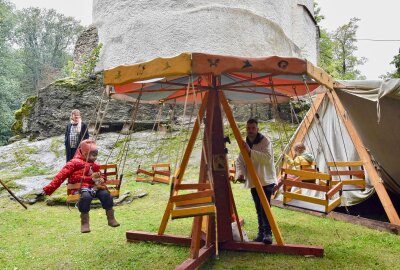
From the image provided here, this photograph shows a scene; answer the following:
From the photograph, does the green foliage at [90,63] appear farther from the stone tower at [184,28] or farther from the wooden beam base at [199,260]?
the wooden beam base at [199,260]

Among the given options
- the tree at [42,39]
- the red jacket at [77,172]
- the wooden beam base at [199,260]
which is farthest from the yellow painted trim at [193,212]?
the tree at [42,39]

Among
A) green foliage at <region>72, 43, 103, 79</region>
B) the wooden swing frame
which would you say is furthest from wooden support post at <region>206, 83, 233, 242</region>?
green foliage at <region>72, 43, 103, 79</region>

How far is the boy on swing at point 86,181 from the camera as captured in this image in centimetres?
475

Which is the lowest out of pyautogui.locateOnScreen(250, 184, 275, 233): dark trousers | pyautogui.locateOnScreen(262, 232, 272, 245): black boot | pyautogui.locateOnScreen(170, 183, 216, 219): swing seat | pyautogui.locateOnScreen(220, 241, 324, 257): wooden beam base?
pyautogui.locateOnScreen(220, 241, 324, 257): wooden beam base

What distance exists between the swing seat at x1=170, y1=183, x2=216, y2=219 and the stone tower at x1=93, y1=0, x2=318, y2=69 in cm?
1093

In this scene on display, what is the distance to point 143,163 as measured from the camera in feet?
37.3

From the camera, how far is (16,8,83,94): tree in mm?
45688

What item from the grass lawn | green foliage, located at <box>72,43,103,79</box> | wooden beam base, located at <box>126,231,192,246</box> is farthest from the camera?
green foliage, located at <box>72,43,103,79</box>

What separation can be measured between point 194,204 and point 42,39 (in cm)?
4861

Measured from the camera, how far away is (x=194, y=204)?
13.5 feet

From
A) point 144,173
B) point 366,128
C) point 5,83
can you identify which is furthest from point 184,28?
point 5,83

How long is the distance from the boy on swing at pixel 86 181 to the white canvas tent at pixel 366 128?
3479mm

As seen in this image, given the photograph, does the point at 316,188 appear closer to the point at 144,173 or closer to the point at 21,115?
the point at 144,173

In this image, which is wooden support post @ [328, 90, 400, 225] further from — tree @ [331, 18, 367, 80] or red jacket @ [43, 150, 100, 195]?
tree @ [331, 18, 367, 80]
